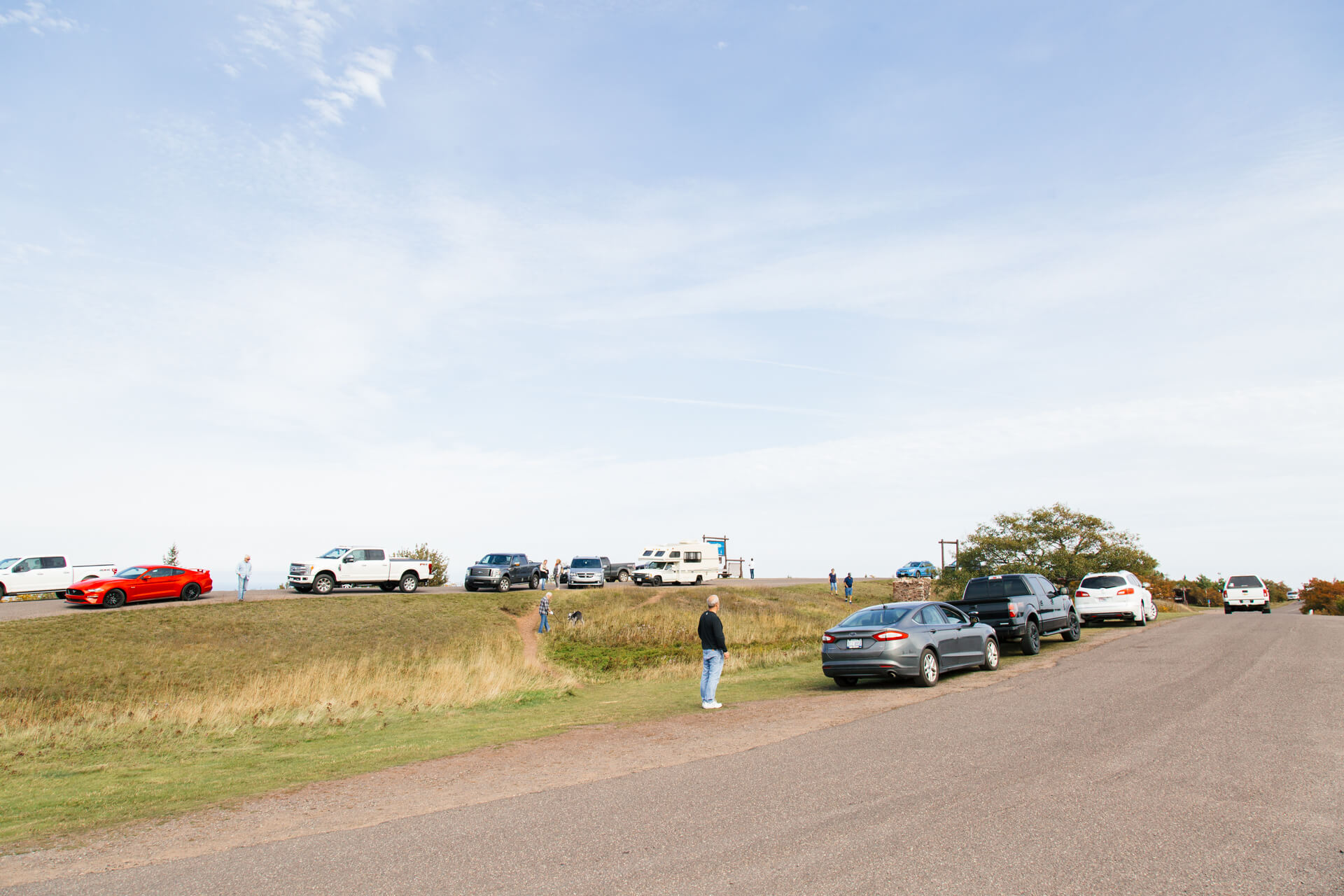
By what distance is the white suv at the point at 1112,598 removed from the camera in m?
26.4

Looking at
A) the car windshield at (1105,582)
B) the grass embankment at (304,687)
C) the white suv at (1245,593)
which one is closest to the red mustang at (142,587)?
the grass embankment at (304,687)

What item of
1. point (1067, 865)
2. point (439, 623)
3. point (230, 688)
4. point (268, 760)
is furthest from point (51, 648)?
point (1067, 865)

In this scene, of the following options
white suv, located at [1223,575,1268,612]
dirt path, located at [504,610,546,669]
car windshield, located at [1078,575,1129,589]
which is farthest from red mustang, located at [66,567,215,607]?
white suv, located at [1223,575,1268,612]

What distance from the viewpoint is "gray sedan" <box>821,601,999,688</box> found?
14.5 metres

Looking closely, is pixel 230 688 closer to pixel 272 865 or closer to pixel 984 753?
pixel 272 865

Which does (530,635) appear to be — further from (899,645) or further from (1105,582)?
(899,645)

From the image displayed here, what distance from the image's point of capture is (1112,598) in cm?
2655

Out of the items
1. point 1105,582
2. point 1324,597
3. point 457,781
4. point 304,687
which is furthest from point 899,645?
point 1324,597

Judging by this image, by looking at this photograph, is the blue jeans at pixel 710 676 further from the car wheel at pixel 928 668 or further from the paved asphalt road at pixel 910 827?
the car wheel at pixel 928 668

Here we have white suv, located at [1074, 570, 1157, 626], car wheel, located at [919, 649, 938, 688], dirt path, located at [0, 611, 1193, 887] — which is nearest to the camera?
dirt path, located at [0, 611, 1193, 887]

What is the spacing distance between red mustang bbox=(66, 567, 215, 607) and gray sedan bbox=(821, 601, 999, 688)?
103ft

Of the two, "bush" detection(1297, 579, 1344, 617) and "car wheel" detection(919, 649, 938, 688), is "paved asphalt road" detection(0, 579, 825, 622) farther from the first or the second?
"bush" detection(1297, 579, 1344, 617)

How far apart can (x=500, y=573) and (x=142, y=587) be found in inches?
661

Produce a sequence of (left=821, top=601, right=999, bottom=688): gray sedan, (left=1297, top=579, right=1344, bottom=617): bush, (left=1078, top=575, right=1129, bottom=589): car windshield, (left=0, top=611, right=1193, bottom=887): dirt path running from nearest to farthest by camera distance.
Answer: (left=0, top=611, right=1193, bottom=887): dirt path
(left=821, top=601, right=999, bottom=688): gray sedan
(left=1078, top=575, right=1129, bottom=589): car windshield
(left=1297, top=579, right=1344, bottom=617): bush
